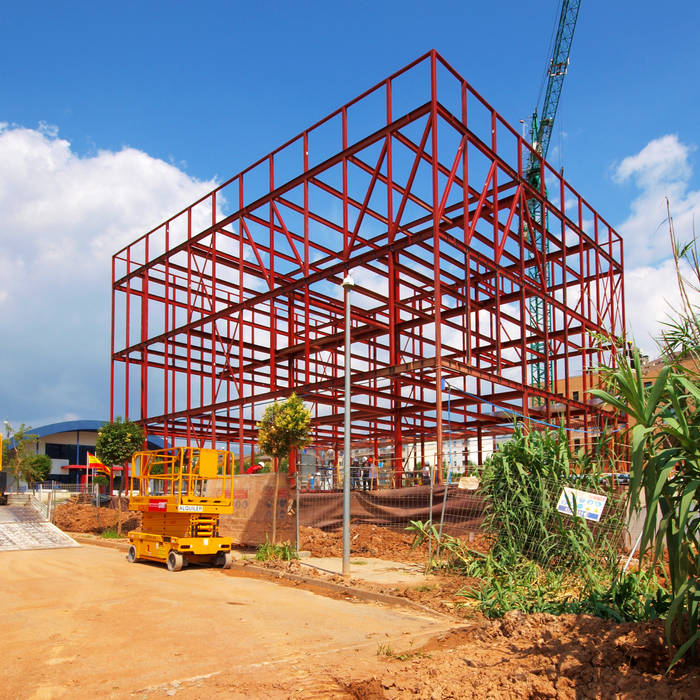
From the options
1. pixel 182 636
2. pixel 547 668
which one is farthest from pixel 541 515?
pixel 182 636

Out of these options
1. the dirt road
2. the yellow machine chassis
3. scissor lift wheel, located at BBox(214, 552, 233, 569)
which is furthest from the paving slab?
the dirt road

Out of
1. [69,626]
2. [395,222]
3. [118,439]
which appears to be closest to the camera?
[69,626]

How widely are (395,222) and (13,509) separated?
21.1 metres

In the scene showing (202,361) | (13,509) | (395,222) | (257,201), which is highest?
(257,201)

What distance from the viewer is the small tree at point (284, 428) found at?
16516 mm

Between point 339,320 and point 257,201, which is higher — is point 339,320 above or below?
below

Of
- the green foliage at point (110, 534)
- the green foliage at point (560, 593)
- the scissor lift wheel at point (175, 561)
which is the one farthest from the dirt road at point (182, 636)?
the green foliage at point (110, 534)

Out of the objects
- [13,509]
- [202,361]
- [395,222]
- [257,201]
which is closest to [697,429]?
[395,222]

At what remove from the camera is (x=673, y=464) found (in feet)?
14.9

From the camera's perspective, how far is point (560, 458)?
10.8 metres

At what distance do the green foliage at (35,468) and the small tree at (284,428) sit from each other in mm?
33700

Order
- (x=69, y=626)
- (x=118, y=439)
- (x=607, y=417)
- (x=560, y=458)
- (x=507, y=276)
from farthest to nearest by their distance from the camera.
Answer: (x=607, y=417) → (x=118, y=439) → (x=507, y=276) → (x=560, y=458) → (x=69, y=626)

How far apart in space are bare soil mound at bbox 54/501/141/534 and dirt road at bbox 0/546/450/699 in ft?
39.8

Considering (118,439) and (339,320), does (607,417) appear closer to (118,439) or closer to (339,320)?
(339,320)
